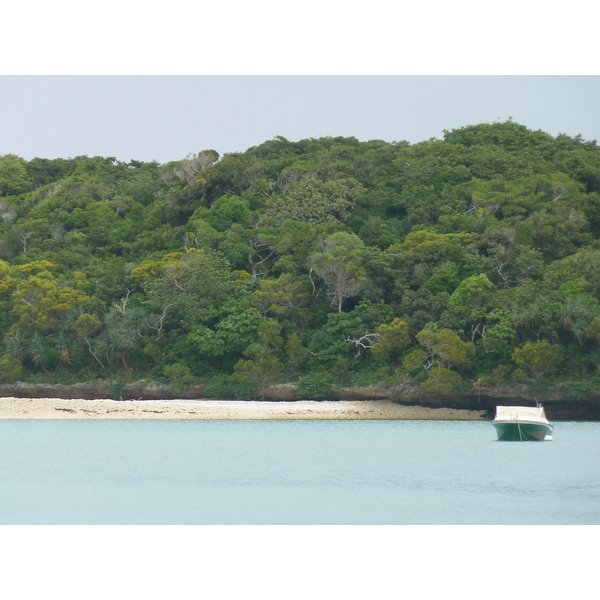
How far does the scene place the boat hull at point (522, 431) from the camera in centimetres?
Result: 2703

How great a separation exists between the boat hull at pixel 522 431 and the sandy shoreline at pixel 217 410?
9594 millimetres

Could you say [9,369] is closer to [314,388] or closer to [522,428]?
[314,388]

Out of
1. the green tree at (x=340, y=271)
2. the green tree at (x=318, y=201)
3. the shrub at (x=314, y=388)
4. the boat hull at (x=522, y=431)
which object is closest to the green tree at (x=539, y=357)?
the shrub at (x=314, y=388)

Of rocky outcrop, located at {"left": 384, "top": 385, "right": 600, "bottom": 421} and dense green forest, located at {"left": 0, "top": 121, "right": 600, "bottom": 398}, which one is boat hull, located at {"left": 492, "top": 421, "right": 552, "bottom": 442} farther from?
dense green forest, located at {"left": 0, "top": 121, "right": 600, "bottom": 398}

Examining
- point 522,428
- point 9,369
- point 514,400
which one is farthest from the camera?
point 9,369

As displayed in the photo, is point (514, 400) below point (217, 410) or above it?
above

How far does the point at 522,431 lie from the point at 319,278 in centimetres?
1917

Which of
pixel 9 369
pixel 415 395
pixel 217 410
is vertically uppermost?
pixel 9 369

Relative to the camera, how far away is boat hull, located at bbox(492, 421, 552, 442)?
27031 mm

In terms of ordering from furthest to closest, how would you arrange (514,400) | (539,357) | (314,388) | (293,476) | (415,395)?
(314,388)
(415,395)
(514,400)
(539,357)
(293,476)

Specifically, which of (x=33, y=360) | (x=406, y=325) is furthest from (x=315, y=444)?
(x=33, y=360)

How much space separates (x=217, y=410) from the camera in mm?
36344

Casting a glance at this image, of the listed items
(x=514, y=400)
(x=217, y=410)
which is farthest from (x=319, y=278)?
(x=514, y=400)

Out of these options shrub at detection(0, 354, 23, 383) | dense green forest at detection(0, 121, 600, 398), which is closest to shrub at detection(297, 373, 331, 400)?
dense green forest at detection(0, 121, 600, 398)
